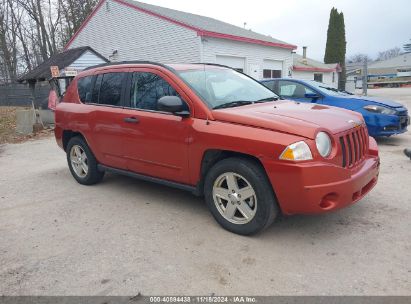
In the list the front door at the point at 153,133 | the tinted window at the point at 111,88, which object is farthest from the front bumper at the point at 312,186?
the tinted window at the point at 111,88

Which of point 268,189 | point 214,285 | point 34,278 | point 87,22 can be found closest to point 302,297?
point 214,285

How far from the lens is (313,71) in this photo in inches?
1171

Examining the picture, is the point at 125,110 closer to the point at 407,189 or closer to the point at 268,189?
the point at 268,189

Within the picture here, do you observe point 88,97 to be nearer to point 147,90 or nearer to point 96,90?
point 96,90

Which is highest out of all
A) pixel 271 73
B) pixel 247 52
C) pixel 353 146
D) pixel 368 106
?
pixel 247 52

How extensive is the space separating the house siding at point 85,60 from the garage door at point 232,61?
21.6 feet

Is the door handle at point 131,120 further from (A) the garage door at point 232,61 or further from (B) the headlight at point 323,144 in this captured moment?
(A) the garage door at point 232,61

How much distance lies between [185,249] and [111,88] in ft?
8.48

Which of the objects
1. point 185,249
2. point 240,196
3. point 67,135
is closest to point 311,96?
point 240,196

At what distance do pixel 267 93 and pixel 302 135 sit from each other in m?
1.67

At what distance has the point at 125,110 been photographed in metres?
4.68

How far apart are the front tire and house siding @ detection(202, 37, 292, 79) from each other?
47.0 feet

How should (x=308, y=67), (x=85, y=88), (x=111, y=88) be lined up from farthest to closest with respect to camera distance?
(x=308, y=67), (x=85, y=88), (x=111, y=88)

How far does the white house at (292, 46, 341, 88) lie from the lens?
27.5 m
